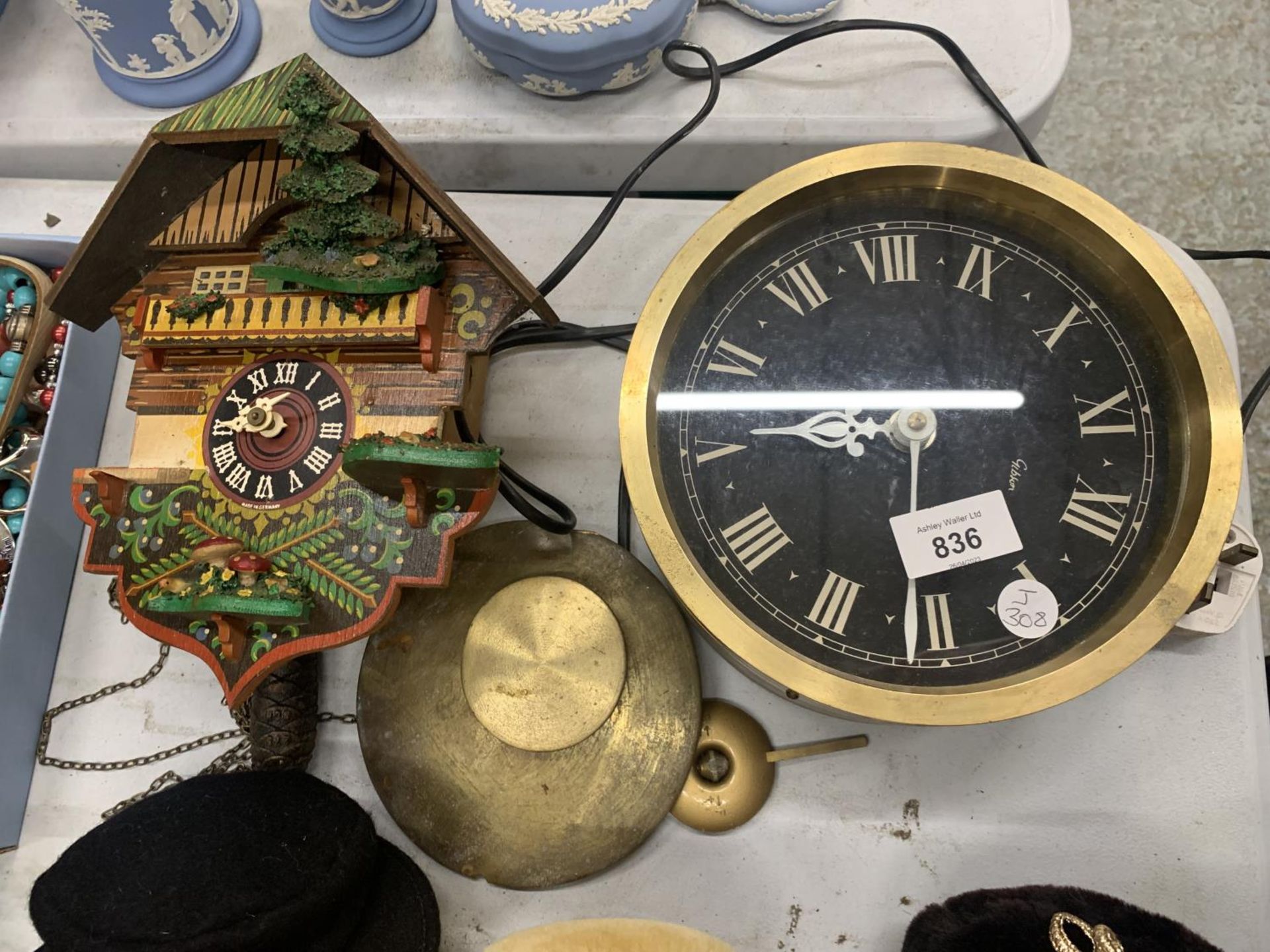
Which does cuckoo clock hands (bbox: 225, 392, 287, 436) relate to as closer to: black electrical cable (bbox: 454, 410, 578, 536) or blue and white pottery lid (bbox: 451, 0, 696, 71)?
black electrical cable (bbox: 454, 410, 578, 536)

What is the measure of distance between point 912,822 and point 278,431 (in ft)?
2.28

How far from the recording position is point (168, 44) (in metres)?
1.00

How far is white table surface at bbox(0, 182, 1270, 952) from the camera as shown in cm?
82

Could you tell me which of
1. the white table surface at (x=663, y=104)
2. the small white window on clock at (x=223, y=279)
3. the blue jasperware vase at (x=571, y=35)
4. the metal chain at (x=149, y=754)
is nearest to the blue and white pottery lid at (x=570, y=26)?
the blue jasperware vase at (x=571, y=35)

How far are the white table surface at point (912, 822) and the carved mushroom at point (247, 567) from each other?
0.71ft

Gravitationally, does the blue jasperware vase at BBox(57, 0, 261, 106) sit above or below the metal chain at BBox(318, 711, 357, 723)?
above

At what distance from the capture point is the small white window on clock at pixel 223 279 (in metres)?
0.80

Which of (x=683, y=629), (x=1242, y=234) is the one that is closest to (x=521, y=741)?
(x=683, y=629)

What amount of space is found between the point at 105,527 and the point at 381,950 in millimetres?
435

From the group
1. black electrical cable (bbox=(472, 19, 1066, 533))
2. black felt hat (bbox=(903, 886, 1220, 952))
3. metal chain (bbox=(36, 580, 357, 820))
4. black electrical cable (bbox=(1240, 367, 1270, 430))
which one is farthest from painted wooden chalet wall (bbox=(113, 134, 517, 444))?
black electrical cable (bbox=(1240, 367, 1270, 430))

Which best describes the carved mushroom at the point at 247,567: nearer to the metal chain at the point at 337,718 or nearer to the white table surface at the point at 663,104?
the metal chain at the point at 337,718

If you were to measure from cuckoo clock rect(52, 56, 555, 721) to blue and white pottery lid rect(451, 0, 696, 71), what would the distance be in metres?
0.24

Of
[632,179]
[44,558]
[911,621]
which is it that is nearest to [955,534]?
[911,621]

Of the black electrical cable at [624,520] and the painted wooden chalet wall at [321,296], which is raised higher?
the painted wooden chalet wall at [321,296]
